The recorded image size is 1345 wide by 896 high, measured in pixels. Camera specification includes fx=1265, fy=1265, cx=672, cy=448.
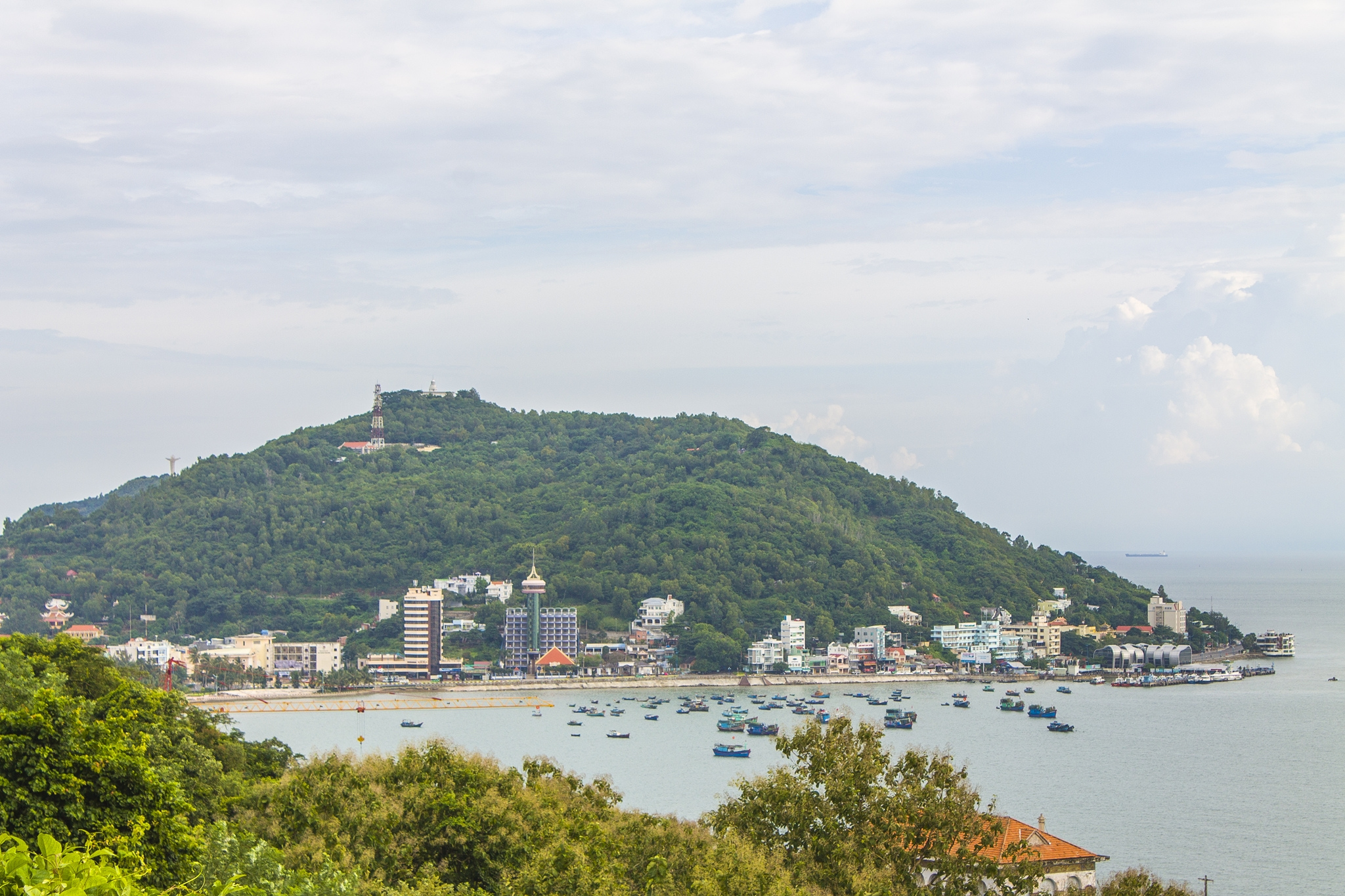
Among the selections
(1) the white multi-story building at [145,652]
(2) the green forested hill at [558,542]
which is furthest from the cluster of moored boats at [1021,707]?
(1) the white multi-story building at [145,652]

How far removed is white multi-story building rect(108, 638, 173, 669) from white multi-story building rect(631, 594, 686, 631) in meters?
19.3

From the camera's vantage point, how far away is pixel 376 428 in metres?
82.9

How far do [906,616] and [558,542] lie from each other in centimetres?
1809

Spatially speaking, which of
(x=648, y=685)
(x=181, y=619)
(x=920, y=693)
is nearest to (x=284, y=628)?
(x=181, y=619)

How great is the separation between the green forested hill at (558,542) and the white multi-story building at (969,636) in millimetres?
948

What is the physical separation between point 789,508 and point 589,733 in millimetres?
Result: 31014

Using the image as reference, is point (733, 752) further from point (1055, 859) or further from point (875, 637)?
point (875, 637)

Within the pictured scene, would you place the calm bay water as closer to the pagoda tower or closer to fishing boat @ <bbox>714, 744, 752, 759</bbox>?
fishing boat @ <bbox>714, 744, 752, 759</bbox>

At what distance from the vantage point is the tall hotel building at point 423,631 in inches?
2056

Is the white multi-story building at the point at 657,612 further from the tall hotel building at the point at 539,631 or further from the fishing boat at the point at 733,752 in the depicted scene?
the fishing boat at the point at 733,752

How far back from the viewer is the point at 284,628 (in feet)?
194

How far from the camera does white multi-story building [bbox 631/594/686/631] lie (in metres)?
55.9

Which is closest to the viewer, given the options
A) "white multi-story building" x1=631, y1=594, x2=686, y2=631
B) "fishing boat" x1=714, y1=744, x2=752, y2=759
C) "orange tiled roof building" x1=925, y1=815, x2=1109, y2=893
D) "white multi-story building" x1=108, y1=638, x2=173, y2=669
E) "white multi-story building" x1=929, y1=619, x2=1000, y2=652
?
"orange tiled roof building" x1=925, y1=815, x2=1109, y2=893

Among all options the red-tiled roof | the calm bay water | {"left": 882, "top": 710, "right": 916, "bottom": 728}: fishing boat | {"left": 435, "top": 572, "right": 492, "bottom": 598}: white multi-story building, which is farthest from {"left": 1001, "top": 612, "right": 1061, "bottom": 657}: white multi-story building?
the red-tiled roof
